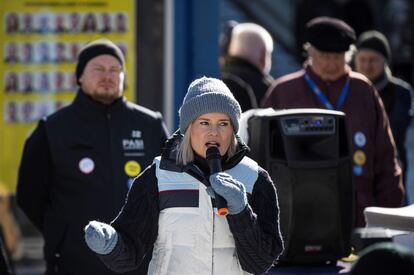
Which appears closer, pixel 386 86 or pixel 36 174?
pixel 36 174

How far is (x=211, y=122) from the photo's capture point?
3.92m

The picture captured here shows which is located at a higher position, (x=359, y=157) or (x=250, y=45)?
(x=250, y=45)

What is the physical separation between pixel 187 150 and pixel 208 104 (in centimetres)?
18

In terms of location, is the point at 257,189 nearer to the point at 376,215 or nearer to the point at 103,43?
the point at 376,215

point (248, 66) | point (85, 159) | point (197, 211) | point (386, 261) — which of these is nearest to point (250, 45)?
point (248, 66)

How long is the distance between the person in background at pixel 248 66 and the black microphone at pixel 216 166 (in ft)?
10.3

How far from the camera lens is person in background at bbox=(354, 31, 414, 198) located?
7.77m

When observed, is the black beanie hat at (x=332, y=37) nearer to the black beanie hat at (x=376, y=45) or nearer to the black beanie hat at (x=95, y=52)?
the black beanie hat at (x=95, y=52)

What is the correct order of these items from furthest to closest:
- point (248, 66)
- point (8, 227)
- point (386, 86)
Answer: point (386, 86) < point (8, 227) < point (248, 66)

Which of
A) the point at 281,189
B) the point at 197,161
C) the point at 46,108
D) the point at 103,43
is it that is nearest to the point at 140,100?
the point at 46,108

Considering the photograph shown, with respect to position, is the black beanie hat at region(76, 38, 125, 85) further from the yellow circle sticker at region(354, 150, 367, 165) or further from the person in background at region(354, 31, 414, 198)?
the person in background at region(354, 31, 414, 198)

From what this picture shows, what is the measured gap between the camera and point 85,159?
5.56 m

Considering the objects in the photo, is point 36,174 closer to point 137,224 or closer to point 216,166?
point 137,224

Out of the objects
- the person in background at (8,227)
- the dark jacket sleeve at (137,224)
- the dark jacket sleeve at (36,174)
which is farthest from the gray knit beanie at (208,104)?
the person in background at (8,227)
